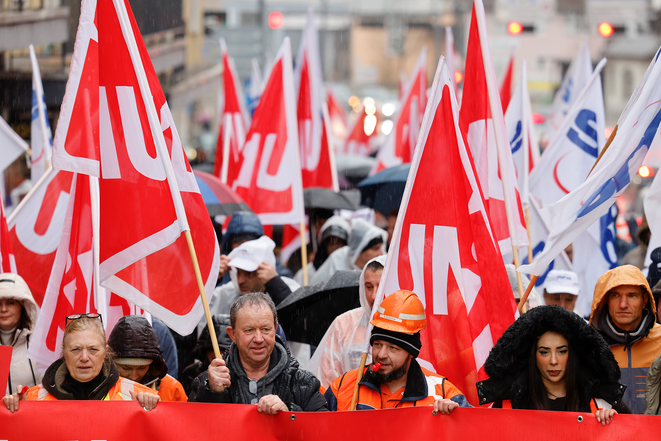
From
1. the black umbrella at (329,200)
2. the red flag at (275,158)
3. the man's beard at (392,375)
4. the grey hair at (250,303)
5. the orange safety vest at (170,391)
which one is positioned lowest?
the orange safety vest at (170,391)

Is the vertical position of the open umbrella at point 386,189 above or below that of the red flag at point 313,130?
below

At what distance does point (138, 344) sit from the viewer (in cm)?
416

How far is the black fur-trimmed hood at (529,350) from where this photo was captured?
3541mm

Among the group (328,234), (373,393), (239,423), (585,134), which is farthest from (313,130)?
(239,423)

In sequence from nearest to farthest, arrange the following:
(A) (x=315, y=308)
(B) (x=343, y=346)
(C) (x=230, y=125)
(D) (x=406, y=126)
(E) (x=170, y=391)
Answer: (E) (x=170, y=391) → (B) (x=343, y=346) → (A) (x=315, y=308) → (C) (x=230, y=125) → (D) (x=406, y=126)

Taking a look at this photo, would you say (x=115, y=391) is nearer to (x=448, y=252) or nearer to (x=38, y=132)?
(x=448, y=252)

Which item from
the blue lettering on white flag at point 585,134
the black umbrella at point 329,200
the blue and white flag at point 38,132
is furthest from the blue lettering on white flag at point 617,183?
the blue and white flag at point 38,132

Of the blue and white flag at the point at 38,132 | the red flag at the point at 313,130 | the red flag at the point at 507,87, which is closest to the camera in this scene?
the blue and white flag at the point at 38,132

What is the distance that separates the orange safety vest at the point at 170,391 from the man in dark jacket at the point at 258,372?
0.62m

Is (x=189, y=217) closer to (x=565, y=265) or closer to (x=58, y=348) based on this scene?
(x=58, y=348)

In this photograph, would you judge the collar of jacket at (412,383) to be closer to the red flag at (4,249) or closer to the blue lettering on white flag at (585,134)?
the red flag at (4,249)

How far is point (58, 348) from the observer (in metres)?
4.52

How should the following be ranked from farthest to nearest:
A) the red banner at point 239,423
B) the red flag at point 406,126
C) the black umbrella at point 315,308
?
the red flag at point 406,126
the black umbrella at point 315,308
the red banner at point 239,423

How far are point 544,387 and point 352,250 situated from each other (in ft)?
9.06
